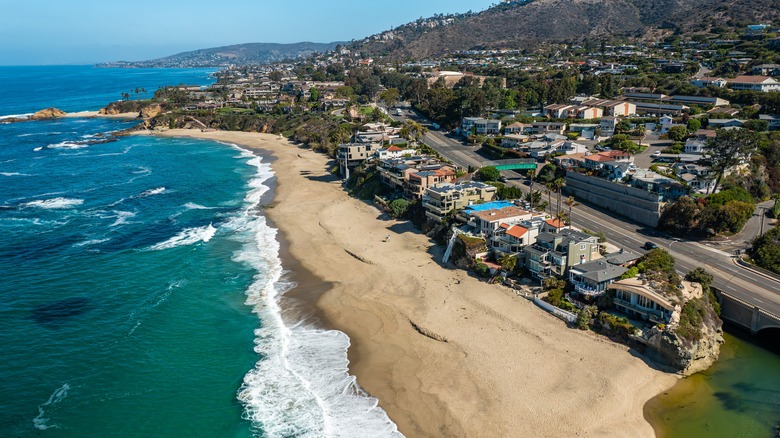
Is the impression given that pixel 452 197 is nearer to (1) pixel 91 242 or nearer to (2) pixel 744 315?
(2) pixel 744 315

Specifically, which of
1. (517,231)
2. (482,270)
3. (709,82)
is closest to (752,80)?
(709,82)

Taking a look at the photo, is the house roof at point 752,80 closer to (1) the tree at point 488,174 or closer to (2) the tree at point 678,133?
(2) the tree at point 678,133

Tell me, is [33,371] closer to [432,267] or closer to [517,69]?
[432,267]

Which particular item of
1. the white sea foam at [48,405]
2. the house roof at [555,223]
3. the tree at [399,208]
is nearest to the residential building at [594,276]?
the house roof at [555,223]

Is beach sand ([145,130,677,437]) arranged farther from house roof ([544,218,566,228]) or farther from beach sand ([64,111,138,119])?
beach sand ([64,111,138,119])

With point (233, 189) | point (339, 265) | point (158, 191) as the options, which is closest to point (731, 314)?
point (339, 265)

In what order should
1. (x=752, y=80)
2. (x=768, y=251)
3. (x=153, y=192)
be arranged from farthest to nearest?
(x=752, y=80) → (x=153, y=192) → (x=768, y=251)
